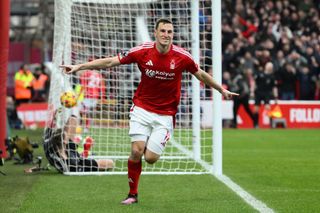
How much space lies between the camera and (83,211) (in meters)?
8.79

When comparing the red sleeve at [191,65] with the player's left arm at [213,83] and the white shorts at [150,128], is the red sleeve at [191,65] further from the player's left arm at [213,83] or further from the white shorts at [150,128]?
the white shorts at [150,128]

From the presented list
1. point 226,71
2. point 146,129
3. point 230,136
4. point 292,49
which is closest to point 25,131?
point 230,136

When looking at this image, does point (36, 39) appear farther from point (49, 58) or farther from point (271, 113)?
point (271, 113)

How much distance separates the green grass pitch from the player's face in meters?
1.78

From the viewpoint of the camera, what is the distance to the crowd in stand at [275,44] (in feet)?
96.2

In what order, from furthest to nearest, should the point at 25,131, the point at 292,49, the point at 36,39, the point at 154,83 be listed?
the point at 36,39 → the point at 292,49 → the point at 25,131 → the point at 154,83

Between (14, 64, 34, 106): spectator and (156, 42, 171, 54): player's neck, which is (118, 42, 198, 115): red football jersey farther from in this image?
(14, 64, 34, 106): spectator

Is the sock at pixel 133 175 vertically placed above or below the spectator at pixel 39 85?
below

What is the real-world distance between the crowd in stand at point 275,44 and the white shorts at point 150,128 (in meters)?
18.1

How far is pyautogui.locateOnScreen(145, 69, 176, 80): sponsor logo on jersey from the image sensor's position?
974cm

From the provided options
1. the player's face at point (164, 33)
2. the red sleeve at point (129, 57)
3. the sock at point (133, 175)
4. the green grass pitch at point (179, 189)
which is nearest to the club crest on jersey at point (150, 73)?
the red sleeve at point (129, 57)

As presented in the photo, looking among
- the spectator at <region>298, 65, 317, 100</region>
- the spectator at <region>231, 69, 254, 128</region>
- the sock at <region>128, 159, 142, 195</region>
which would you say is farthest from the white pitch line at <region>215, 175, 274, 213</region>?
the spectator at <region>298, 65, 317, 100</region>

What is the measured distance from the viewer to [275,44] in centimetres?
3106

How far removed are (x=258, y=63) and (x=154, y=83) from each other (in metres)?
19.6
